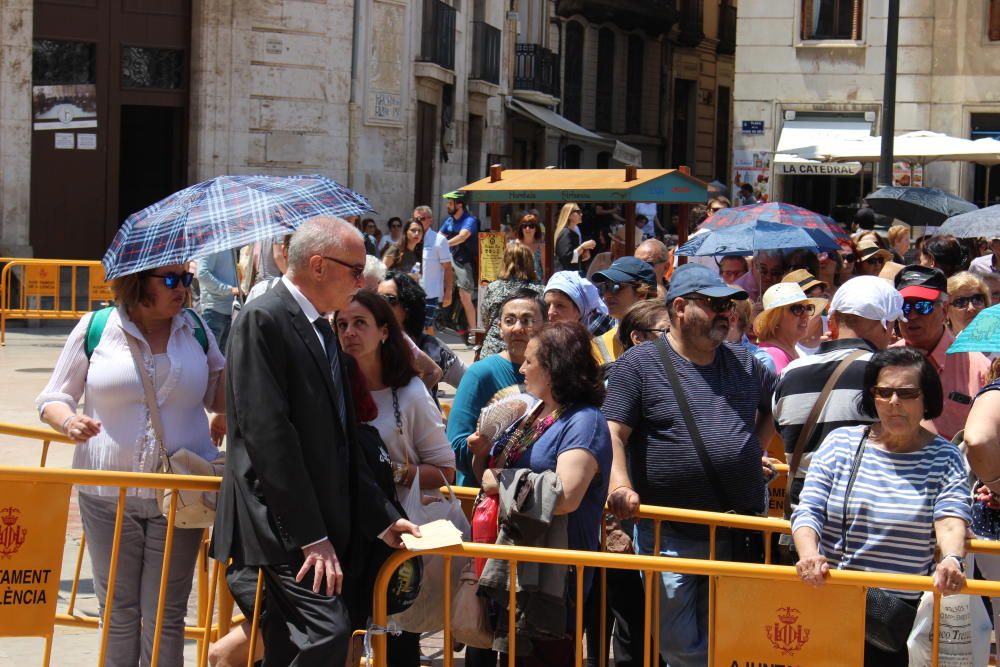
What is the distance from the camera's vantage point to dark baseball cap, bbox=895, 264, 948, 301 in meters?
6.42

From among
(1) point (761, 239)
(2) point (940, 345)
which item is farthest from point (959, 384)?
(1) point (761, 239)

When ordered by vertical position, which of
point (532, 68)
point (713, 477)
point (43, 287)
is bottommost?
point (43, 287)

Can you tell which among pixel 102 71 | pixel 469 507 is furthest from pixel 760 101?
pixel 469 507

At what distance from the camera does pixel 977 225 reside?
10242 millimetres

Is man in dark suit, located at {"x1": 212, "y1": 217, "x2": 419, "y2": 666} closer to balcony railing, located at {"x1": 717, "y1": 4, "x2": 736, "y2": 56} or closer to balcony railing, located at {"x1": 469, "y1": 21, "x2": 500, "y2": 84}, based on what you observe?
balcony railing, located at {"x1": 469, "y1": 21, "x2": 500, "y2": 84}

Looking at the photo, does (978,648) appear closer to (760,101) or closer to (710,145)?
(760,101)

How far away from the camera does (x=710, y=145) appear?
4519cm

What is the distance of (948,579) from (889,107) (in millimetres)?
15020

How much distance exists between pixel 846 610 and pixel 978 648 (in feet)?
1.62

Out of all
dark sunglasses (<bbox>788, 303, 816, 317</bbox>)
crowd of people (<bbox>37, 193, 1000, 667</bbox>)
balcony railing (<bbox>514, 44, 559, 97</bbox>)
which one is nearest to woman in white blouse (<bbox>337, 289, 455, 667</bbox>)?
crowd of people (<bbox>37, 193, 1000, 667</bbox>)

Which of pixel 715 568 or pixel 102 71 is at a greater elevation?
pixel 102 71

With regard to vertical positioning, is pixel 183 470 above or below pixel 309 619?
above

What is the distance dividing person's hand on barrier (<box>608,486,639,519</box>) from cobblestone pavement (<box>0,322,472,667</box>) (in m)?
1.55

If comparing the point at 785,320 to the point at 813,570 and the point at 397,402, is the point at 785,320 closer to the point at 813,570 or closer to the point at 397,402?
the point at 397,402
